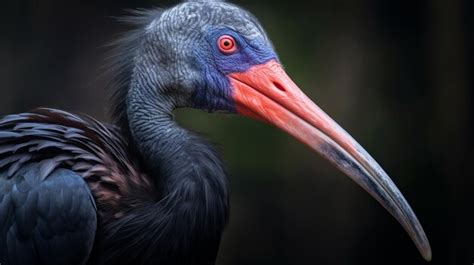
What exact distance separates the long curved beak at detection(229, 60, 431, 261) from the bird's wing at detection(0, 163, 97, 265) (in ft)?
2.52

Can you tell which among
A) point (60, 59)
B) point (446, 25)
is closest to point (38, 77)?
point (60, 59)

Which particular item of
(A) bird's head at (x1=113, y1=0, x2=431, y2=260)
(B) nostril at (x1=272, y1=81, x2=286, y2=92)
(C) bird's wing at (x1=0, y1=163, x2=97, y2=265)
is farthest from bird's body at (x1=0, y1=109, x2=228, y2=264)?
(B) nostril at (x1=272, y1=81, x2=286, y2=92)

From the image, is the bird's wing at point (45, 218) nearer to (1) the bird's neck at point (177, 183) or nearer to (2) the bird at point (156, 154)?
(2) the bird at point (156, 154)

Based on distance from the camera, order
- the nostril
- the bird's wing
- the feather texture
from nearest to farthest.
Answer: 1. the bird's wing
2. the feather texture
3. the nostril

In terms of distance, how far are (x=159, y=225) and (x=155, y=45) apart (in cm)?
74

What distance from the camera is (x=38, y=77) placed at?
6691mm

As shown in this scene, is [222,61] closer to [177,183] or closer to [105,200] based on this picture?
[177,183]

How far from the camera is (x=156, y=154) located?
11.9ft

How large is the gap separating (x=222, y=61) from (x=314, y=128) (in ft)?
1.55

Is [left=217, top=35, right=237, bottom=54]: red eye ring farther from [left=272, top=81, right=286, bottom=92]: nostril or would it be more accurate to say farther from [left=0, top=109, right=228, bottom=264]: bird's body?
[left=0, top=109, right=228, bottom=264]: bird's body

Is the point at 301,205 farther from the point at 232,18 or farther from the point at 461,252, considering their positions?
the point at 232,18

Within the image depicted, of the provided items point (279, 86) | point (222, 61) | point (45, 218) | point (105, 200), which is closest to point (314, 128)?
point (279, 86)

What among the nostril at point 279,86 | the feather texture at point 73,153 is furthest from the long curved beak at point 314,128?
the feather texture at point 73,153

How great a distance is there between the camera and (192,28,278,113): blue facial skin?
12.1ft
